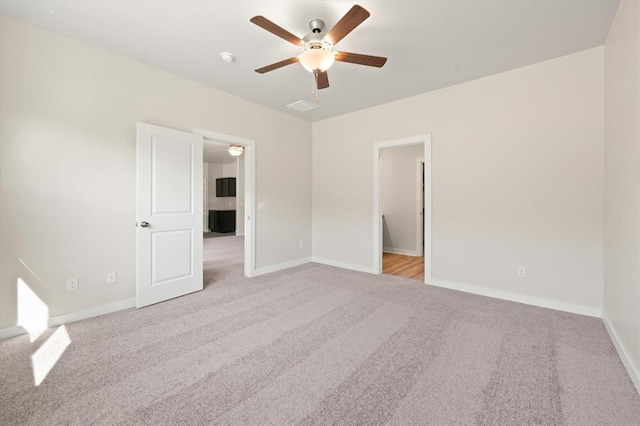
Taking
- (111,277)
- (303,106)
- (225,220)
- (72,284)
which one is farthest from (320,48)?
(225,220)

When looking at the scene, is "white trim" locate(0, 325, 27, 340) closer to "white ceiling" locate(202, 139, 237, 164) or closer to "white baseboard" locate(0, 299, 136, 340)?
"white baseboard" locate(0, 299, 136, 340)

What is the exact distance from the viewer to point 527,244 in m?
2.99

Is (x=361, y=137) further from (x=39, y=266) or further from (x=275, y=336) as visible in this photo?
(x=39, y=266)

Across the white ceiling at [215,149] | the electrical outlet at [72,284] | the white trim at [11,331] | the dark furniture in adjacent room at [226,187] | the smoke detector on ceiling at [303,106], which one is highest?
the white ceiling at [215,149]

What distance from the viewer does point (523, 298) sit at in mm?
3002

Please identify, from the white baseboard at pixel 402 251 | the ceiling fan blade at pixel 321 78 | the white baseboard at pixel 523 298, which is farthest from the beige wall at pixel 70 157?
the white baseboard at pixel 402 251

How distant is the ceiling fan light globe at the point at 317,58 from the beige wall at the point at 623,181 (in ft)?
6.64

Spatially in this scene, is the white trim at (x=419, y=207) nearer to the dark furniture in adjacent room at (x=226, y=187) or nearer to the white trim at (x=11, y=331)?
the white trim at (x=11, y=331)

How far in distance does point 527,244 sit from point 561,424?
6.99 ft

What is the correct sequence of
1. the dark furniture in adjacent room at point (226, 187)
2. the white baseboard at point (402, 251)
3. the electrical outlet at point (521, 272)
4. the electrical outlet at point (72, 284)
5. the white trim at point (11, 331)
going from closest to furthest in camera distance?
the white trim at point (11, 331) < the electrical outlet at point (72, 284) < the electrical outlet at point (521, 272) < the white baseboard at point (402, 251) < the dark furniture in adjacent room at point (226, 187)

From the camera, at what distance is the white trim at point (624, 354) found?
161 centimetres

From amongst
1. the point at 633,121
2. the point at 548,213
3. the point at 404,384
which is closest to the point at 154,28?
the point at 404,384

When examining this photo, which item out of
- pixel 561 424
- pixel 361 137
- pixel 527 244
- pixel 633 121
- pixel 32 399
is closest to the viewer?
pixel 561 424

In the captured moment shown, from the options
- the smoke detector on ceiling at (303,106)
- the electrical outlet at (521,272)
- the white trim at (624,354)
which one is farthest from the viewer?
the smoke detector on ceiling at (303,106)
